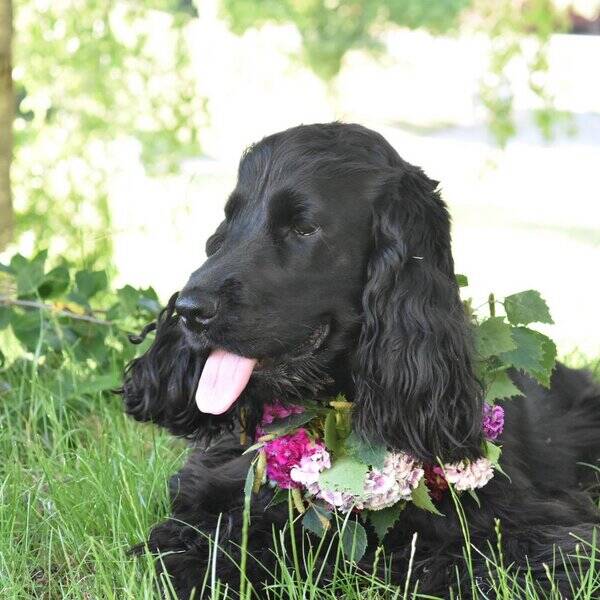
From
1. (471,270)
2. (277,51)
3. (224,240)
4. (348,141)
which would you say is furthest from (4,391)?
(277,51)

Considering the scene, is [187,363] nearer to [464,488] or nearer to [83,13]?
[464,488]

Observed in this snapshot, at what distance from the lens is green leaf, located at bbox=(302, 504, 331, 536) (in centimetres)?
258

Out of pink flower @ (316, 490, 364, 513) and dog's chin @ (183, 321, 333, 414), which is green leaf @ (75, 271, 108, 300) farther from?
pink flower @ (316, 490, 364, 513)

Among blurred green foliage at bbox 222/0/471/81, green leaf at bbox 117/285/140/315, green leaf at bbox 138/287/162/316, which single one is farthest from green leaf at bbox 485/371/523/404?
blurred green foliage at bbox 222/0/471/81

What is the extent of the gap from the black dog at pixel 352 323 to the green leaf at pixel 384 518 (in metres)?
0.05

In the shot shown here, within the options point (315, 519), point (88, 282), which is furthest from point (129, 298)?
point (315, 519)

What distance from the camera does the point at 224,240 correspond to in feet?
8.64

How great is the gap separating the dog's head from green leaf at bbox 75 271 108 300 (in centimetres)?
162

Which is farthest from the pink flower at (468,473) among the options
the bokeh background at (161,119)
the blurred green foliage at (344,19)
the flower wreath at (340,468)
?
the blurred green foliage at (344,19)

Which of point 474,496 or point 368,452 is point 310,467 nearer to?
point 368,452

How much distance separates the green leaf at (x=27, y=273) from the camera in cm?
398

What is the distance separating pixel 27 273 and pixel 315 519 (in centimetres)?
180

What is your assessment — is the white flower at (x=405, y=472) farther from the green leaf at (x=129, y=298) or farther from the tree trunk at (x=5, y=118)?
the tree trunk at (x=5, y=118)

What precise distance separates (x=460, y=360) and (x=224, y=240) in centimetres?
60
